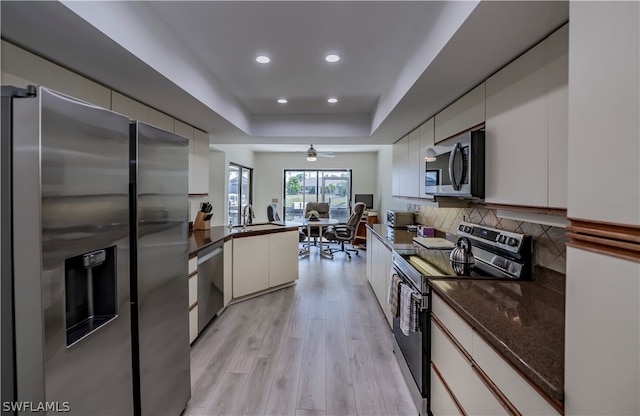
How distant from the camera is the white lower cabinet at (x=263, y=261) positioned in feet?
12.0

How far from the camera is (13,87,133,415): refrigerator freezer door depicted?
2.85ft

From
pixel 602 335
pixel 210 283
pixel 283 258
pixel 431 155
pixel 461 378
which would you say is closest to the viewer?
pixel 602 335

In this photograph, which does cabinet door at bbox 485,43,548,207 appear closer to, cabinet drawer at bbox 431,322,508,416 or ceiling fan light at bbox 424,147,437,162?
ceiling fan light at bbox 424,147,437,162

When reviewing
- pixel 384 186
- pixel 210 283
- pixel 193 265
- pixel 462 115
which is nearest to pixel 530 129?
pixel 462 115

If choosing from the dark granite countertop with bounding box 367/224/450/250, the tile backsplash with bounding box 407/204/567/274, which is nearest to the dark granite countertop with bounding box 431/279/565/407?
the tile backsplash with bounding box 407/204/567/274

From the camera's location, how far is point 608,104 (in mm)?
626

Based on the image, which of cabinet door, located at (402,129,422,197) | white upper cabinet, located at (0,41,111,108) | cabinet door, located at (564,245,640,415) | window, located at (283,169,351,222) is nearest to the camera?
cabinet door, located at (564,245,640,415)

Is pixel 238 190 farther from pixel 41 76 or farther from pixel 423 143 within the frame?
pixel 41 76

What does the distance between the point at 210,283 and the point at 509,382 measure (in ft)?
8.64

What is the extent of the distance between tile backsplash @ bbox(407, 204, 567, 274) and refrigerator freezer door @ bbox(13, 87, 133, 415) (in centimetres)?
214

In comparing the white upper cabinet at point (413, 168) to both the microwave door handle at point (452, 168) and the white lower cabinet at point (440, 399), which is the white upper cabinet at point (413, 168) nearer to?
the microwave door handle at point (452, 168)

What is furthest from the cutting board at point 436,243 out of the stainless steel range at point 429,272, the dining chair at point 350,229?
the dining chair at point 350,229

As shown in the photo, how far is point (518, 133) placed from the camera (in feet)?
4.98

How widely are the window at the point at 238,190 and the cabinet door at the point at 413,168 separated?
12.8 ft
